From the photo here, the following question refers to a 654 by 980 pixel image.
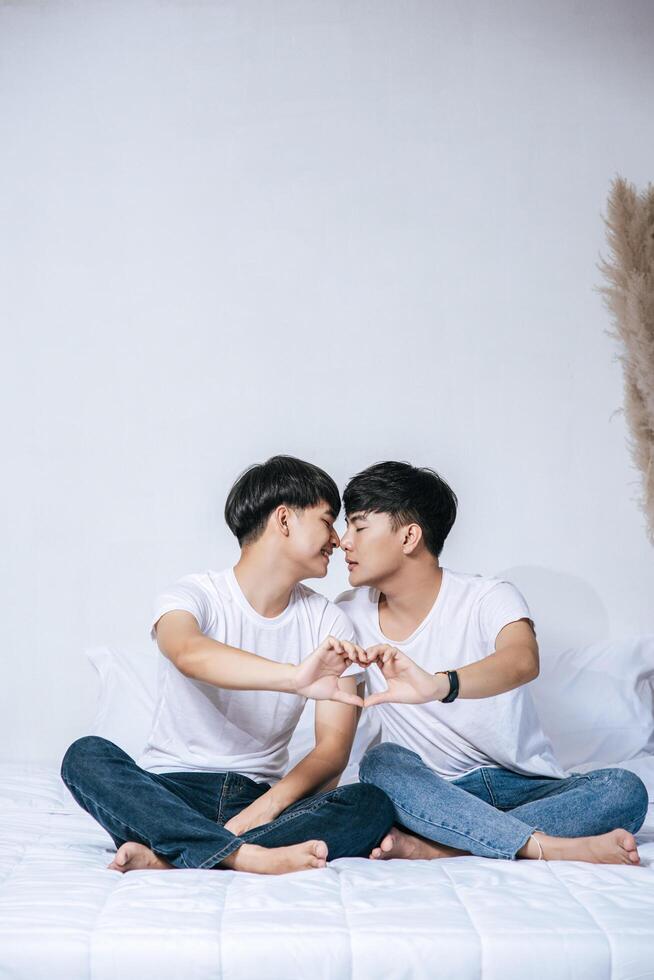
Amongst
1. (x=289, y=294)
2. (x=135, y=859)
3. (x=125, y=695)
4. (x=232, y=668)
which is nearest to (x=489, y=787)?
(x=232, y=668)

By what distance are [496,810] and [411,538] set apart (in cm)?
53

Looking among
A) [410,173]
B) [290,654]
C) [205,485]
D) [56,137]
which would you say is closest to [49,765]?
[205,485]

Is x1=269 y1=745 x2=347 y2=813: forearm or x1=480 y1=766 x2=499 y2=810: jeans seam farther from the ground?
x1=269 y1=745 x2=347 y2=813: forearm

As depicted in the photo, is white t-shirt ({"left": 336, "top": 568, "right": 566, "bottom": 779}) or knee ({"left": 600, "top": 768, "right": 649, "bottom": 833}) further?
white t-shirt ({"left": 336, "top": 568, "right": 566, "bottom": 779})

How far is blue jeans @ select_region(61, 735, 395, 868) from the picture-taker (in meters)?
1.30

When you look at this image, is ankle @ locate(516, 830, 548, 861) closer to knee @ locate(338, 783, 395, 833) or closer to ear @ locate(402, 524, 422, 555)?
knee @ locate(338, 783, 395, 833)

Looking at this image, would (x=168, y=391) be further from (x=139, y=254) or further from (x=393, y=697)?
(x=393, y=697)

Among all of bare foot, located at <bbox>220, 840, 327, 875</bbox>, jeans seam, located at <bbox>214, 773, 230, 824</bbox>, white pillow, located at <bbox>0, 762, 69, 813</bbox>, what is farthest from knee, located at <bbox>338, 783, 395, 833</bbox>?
white pillow, located at <bbox>0, 762, 69, 813</bbox>

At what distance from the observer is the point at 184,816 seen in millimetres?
1320

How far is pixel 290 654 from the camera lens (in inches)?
65.9

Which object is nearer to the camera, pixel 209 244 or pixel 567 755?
pixel 567 755

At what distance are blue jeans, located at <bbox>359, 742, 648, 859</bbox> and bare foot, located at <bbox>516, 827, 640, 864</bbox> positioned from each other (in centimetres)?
2

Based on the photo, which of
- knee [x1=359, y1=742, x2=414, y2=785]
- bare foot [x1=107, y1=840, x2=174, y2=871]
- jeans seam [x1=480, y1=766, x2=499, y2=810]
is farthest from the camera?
jeans seam [x1=480, y1=766, x2=499, y2=810]

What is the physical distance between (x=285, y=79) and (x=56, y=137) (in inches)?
24.4
